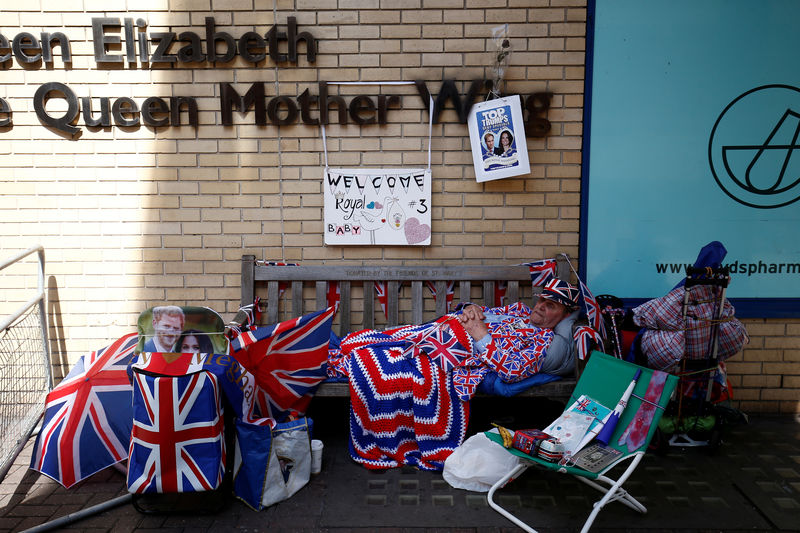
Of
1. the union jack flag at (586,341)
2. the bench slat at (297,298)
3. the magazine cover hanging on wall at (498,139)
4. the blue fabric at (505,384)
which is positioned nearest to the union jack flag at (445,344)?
the blue fabric at (505,384)

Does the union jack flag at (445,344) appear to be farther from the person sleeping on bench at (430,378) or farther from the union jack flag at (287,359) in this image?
the union jack flag at (287,359)

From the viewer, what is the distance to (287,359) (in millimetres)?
3416

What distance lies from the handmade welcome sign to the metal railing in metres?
2.13

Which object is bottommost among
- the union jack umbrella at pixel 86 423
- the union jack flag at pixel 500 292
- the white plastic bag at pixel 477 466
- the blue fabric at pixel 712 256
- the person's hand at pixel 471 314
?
the white plastic bag at pixel 477 466

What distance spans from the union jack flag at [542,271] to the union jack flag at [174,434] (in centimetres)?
244

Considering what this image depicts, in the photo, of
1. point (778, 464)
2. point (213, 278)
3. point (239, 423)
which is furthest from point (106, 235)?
point (778, 464)

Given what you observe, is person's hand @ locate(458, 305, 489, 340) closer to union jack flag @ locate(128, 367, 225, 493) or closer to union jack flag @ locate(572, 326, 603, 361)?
union jack flag @ locate(572, 326, 603, 361)

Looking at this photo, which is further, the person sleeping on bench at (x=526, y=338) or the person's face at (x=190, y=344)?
the person sleeping on bench at (x=526, y=338)

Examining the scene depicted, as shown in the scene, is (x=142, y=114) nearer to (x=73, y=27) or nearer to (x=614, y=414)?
(x=73, y=27)

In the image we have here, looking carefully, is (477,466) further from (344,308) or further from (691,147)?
(691,147)

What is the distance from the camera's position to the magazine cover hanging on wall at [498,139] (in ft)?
13.2

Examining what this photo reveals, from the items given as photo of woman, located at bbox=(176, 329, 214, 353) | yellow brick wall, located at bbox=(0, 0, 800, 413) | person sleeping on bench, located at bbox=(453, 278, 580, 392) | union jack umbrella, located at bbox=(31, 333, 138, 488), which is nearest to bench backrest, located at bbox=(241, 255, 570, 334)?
yellow brick wall, located at bbox=(0, 0, 800, 413)

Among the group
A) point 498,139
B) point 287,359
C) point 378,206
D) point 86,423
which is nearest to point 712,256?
point 498,139

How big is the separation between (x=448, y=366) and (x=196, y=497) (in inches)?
67.3
